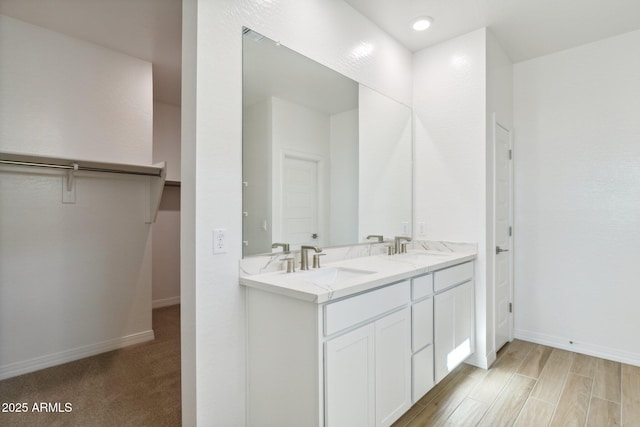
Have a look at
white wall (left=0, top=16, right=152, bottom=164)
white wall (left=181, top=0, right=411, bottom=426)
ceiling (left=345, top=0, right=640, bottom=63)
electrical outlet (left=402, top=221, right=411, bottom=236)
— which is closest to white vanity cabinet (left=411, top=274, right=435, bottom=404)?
electrical outlet (left=402, top=221, right=411, bottom=236)

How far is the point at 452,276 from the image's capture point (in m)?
2.39

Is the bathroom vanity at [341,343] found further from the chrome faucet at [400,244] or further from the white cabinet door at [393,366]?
the chrome faucet at [400,244]

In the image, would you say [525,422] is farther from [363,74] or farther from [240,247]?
[363,74]

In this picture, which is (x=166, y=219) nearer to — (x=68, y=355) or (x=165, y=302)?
(x=165, y=302)

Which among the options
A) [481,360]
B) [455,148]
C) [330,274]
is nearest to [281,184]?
[330,274]

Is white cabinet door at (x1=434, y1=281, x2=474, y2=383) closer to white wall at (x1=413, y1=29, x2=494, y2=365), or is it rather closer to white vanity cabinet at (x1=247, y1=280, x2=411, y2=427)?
white wall at (x1=413, y1=29, x2=494, y2=365)

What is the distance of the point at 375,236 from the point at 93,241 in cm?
252

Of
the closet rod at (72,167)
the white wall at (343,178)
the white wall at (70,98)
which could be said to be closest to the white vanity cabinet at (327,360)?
the white wall at (343,178)

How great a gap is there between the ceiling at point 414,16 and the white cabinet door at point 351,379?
2.30m

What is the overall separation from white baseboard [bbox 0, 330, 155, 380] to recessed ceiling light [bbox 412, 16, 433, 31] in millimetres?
3747

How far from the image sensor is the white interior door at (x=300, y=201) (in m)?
2.06

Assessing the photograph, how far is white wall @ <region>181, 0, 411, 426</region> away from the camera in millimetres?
1559

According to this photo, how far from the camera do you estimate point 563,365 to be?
8.86 ft

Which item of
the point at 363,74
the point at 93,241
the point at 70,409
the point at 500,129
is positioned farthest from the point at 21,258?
the point at 500,129
